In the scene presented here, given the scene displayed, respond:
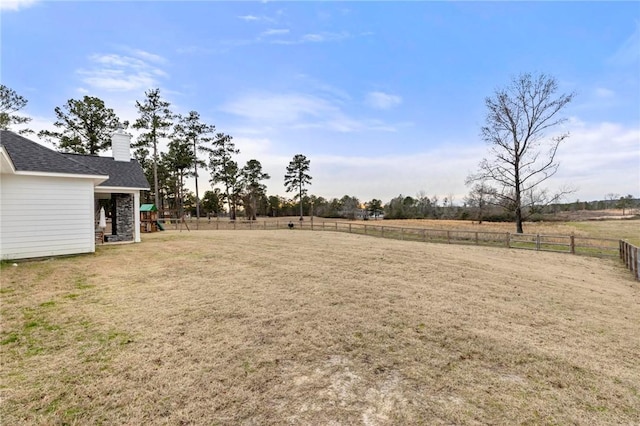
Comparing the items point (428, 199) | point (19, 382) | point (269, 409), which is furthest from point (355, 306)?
point (428, 199)

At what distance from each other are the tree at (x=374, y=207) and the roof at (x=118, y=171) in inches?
1924

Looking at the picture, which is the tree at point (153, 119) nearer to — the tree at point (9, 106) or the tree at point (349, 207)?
the tree at point (9, 106)

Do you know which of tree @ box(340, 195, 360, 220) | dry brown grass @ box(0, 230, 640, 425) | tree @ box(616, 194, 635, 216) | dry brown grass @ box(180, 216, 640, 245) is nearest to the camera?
dry brown grass @ box(0, 230, 640, 425)

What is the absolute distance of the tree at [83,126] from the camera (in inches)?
1019

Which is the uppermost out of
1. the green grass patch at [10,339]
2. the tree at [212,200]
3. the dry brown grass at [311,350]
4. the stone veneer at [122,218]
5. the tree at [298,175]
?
the tree at [298,175]

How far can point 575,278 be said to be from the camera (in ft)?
27.5

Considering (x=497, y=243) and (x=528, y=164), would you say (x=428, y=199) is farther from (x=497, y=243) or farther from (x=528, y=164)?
(x=497, y=243)

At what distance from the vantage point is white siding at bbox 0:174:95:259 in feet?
27.6

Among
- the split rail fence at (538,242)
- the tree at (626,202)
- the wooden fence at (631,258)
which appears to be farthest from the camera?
the tree at (626,202)

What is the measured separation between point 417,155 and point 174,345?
26.1 meters

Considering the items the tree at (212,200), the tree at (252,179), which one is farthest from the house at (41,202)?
the tree at (212,200)

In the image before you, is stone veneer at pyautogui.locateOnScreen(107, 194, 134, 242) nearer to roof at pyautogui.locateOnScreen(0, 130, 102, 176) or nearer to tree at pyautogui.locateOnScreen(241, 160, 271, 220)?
roof at pyautogui.locateOnScreen(0, 130, 102, 176)

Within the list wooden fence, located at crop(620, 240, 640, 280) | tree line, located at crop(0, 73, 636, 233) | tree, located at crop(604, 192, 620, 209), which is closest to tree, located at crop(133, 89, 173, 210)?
tree line, located at crop(0, 73, 636, 233)

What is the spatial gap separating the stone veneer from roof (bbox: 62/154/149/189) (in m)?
0.75
